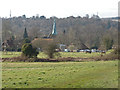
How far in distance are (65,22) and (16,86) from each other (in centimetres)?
16167

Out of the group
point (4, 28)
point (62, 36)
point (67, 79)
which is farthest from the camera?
point (62, 36)

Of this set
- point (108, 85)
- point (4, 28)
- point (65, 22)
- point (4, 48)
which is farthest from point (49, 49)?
point (65, 22)

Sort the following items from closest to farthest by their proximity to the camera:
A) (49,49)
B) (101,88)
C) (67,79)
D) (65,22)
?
1. (101,88)
2. (67,79)
3. (49,49)
4. (65,22)

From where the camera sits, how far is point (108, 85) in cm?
1487

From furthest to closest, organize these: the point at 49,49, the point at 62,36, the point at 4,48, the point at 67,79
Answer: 1. the point at 62,36
2. the point at 4,48
3. the point at 49,49
4. the point at 67,79

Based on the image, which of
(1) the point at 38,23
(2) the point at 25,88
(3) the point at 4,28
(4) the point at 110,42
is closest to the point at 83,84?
(2) the point at 25,88

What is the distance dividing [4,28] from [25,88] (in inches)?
3062

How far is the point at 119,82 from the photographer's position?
1583 cm

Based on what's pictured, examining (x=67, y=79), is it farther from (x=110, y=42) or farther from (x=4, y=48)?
(x=110, y=42)

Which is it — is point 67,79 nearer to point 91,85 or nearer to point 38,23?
point 91,85

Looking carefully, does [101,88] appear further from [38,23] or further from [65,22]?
[38,23]

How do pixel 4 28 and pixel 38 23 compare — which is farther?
pixel 38 23

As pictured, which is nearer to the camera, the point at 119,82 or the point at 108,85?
the point at 108,85

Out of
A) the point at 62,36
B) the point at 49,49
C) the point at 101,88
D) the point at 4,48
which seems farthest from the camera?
the point at 62,36
